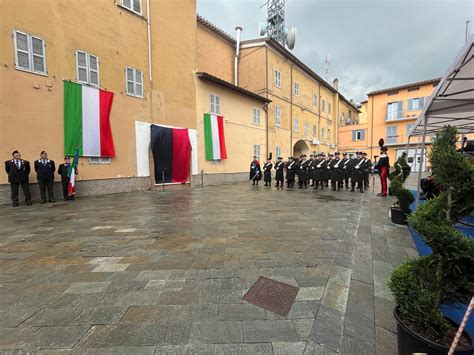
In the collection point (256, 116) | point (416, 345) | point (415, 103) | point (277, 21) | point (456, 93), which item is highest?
point (277, 21)

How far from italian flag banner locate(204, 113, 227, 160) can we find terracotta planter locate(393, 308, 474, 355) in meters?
13.5

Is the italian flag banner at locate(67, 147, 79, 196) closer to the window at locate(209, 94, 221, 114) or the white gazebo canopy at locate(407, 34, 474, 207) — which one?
the window at locate(209, 94, 221, 114)

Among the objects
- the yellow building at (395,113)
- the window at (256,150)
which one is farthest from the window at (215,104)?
the yellow building at (395,113)

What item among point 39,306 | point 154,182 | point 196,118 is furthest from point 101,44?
point 39,306

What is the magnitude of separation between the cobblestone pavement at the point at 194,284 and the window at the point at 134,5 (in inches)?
413

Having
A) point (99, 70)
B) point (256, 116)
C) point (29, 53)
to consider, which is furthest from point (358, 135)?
point (29, 53)

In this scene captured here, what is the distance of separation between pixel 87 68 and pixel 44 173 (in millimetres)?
4665

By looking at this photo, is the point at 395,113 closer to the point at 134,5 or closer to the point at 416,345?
the point at 134,5

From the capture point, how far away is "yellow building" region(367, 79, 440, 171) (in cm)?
2792

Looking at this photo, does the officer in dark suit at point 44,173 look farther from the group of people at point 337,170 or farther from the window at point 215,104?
the group of people at point 337,170

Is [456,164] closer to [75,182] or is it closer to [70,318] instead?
[70,318]

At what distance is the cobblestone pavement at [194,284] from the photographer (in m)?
2.02

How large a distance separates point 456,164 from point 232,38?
1993 cm

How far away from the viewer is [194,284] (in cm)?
288
